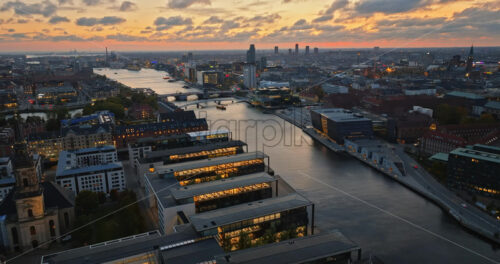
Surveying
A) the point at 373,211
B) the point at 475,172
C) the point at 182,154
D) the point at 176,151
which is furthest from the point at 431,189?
the point at 176,151

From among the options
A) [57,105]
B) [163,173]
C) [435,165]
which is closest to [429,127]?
[435,165]

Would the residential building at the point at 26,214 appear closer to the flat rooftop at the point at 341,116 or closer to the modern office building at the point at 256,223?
the modern office building at the point at 256,223

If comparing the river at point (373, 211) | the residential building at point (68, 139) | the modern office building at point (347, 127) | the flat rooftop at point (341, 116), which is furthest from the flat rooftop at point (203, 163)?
the flat rooftop at point (341, 116)

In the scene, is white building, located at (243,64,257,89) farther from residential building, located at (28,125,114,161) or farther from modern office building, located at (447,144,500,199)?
modern office building, located at (447,144,500,199)

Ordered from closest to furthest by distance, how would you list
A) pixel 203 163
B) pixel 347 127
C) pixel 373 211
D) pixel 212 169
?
pixel 373 211
pixel 212 169
pixel 203 163
pixel 347 127

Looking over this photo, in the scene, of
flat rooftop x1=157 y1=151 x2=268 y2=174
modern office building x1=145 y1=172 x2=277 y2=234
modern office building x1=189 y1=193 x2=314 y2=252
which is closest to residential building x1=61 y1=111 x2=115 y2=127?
flat rooftop x1=157 y1=151 x2=268 y2=174

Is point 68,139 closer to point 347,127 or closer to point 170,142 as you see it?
point 170,142
